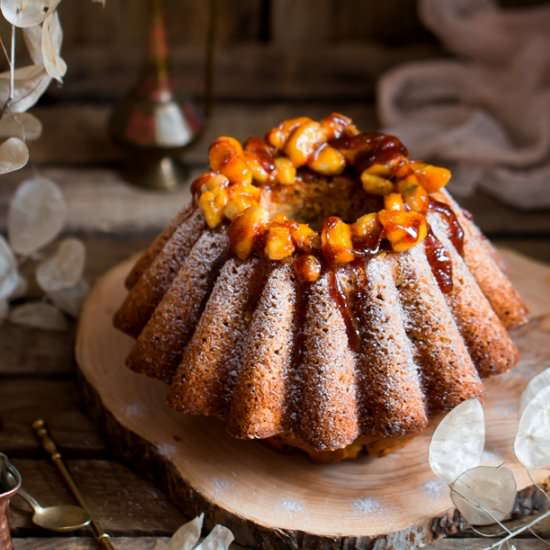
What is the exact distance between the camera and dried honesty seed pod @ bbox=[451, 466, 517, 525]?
4.73 ft

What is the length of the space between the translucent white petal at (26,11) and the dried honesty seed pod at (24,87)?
13cm

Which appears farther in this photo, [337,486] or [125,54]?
[125,54]

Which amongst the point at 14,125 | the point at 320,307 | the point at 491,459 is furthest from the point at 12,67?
the point at 491,459

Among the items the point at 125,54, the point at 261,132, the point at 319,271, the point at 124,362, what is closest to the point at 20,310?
the point at 124,362

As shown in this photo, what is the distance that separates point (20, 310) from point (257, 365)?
68cm

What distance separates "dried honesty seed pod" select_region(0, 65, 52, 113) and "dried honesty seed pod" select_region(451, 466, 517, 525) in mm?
808

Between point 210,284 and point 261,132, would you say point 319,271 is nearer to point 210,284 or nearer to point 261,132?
point 210,284

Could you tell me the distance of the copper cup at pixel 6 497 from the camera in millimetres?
1353

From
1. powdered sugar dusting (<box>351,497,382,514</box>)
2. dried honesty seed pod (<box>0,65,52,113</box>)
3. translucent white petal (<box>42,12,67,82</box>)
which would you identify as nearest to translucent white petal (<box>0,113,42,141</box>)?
dried honesty seed pod (<box>0,65,52,113</box>)

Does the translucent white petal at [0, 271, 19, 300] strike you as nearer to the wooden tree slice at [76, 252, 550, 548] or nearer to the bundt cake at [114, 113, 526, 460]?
the wooden tree slice at [76, 252, 550, 548]

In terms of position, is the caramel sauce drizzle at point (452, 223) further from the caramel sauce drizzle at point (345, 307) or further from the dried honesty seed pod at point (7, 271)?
the dried honesty seed pod at point (7, 271)

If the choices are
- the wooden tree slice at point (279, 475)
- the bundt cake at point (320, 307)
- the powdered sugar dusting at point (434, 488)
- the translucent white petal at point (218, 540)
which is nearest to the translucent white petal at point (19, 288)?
the wooden tree slice at point (279, 475)

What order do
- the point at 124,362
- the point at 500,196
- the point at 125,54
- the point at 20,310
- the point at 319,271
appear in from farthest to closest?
the point at 125,54, the point at 500,196, the point at 20,310, the point at 124,362, the point at 319,271

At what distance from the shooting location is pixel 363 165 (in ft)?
5.30
